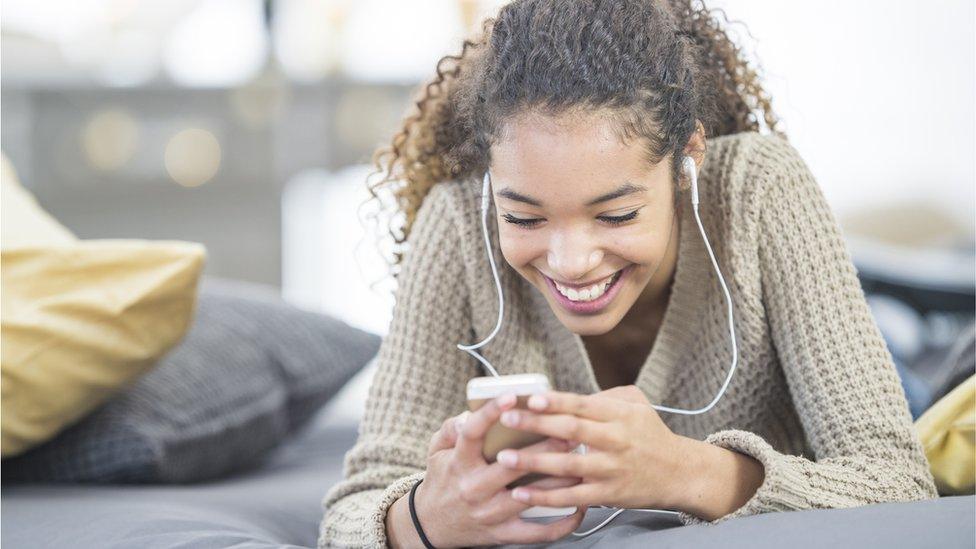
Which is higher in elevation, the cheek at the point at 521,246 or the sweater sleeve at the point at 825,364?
the cheek at the point at 521,246

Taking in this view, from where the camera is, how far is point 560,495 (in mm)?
809

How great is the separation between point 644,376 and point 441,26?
10.2 feet

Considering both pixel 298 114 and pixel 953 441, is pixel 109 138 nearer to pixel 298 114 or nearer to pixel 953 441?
pixel 298 114

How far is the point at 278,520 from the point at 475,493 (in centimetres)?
53

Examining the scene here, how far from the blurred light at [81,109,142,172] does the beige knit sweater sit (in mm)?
2823

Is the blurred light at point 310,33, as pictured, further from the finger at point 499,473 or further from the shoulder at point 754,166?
the finger at point 499,473

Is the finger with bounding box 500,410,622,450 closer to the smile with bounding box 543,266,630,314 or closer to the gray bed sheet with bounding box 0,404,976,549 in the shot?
the gray bed sheet with bounding box 0,404,976,549

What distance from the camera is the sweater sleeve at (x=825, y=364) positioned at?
99 centimetres

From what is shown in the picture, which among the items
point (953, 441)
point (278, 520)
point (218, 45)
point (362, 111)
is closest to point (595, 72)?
point (953, 441)

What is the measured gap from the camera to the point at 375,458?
1155mm

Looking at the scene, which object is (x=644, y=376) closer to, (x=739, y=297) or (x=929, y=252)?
(x=739, y=297)

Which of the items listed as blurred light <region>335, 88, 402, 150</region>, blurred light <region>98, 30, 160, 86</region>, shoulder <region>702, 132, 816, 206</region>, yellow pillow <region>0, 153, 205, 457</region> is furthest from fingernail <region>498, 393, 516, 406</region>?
blurred light <region>98, 30, 160, 86</region>

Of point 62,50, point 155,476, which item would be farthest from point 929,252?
point 62,50

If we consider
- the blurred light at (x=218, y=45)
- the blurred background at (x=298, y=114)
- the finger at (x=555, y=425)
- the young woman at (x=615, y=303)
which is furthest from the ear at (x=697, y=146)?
the blurred light at (x=218, y=45)
